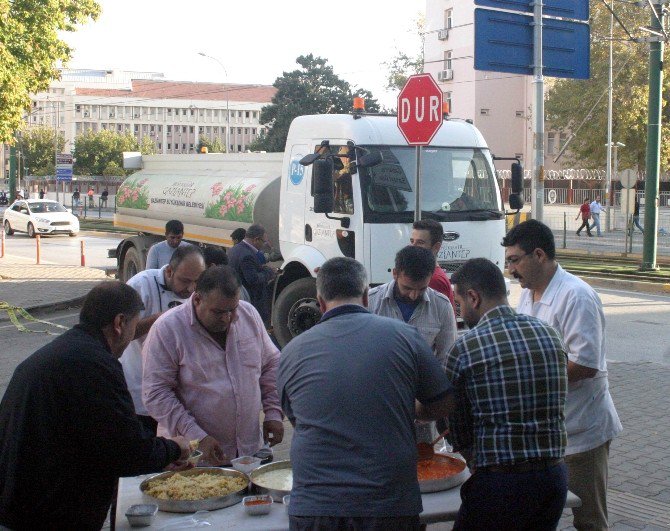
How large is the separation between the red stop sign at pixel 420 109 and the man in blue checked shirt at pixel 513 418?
19.3ft

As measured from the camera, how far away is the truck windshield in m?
10.2

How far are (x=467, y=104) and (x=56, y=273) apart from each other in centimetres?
4538

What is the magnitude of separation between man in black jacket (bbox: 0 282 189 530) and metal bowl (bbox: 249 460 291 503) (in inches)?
30.9

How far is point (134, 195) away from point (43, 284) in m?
3.65

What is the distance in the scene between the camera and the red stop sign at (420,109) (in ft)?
29.6

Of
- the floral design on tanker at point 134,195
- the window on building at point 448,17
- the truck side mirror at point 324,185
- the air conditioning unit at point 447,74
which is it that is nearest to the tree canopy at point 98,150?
the air conditioning unit at point 447,74

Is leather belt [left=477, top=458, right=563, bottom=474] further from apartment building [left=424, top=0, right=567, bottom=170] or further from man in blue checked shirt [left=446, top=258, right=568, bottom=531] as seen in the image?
apartment building [left=424, top=0, right=567, bottom=170]

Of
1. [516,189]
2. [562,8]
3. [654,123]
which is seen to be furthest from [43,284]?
[654,123]

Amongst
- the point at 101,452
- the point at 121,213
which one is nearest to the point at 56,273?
the point at 121,213

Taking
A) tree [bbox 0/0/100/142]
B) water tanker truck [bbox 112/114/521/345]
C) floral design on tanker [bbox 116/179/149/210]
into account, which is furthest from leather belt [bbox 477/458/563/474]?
tree [bbox 0/0/100/142]

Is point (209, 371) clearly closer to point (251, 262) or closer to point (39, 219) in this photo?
point (251, 262)

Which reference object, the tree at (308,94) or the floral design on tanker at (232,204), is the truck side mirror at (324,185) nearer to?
the floral design on tanker at (232,204)

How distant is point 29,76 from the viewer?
70.8 feet

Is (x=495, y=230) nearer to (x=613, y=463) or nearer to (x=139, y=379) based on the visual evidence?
(x=613, y=463)
